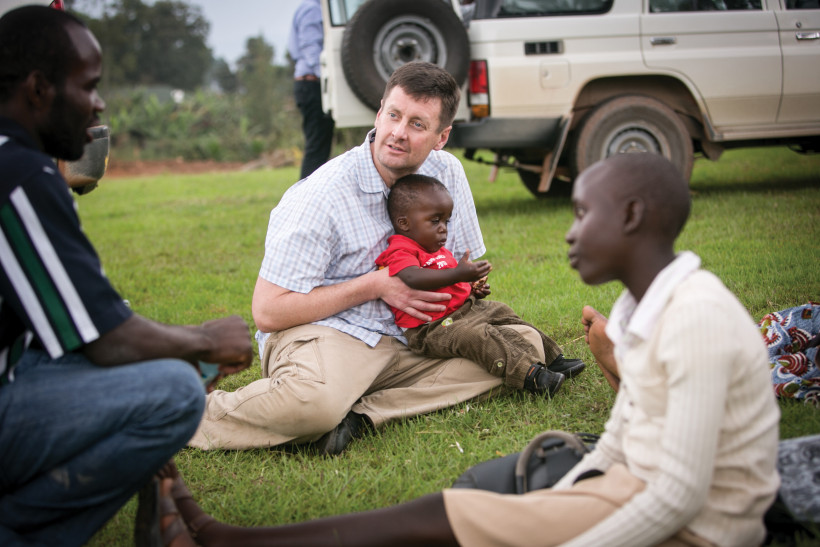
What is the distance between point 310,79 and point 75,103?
6.41 m

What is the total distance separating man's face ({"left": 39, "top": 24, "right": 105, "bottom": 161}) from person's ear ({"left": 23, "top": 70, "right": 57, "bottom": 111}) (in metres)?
0.01

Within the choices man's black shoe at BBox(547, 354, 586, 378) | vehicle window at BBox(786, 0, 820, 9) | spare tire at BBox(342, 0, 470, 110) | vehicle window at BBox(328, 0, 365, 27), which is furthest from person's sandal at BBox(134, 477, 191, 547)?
vehicle window at BBox(786, 0, 820, 9)

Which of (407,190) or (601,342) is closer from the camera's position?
(601,342)

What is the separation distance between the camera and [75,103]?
80.8 inches

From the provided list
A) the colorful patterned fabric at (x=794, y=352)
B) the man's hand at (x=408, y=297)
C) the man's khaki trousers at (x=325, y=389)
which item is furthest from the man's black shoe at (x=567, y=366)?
the colorful patterned fabric at (x=794, y=352)

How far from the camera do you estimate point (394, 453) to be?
3066 mm

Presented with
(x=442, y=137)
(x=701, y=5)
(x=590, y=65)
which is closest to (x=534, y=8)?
(x=590, y=65)

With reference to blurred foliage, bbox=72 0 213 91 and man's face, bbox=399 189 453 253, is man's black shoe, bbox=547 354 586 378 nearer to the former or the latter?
man's face, bbox=399 189 453 253

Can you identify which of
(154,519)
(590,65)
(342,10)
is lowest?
(154,519)

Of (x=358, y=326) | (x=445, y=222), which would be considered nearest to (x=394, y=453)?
(x=358, y=326)

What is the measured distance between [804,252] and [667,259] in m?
3.98

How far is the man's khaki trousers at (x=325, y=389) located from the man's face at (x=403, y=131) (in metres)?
0.79

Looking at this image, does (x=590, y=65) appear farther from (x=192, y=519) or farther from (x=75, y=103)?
(x=192, y=519)

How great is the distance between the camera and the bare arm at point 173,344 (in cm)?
204
